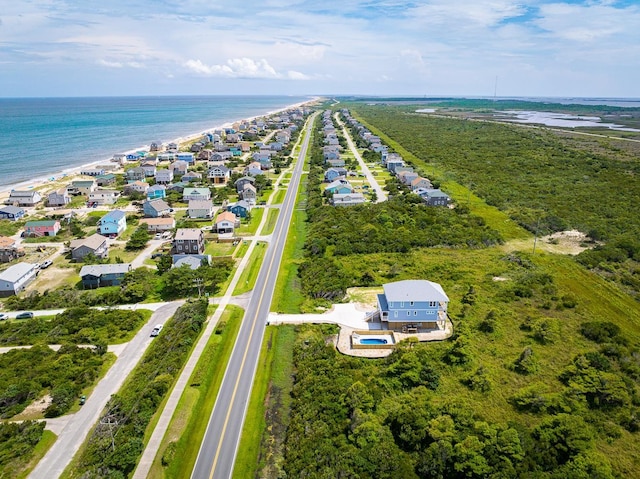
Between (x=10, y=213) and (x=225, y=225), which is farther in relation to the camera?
(x=10, y=213)

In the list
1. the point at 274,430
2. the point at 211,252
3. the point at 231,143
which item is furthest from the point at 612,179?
the point at 231,143

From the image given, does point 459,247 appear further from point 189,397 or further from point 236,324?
point 189,397

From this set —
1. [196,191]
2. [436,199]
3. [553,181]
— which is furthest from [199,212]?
[553,181]

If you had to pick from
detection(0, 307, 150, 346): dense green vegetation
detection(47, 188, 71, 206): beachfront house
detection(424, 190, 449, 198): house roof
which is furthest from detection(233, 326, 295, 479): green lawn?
detection(47, 188, 71, 206): beachfront house

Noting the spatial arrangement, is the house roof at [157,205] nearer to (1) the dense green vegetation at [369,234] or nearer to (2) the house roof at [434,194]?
(1) the dense green vegetation at [369,234]

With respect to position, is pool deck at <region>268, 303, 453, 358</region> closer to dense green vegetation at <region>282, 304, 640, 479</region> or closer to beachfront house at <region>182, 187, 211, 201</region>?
dense green vegetation at <region>282, 304, 640, 479</region>

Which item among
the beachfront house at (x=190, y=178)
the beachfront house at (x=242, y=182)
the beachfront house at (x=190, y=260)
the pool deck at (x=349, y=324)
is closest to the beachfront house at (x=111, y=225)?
the beachfront house at (x=190, y=260)

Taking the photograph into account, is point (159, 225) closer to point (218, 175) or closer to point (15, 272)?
point (15, 272)
